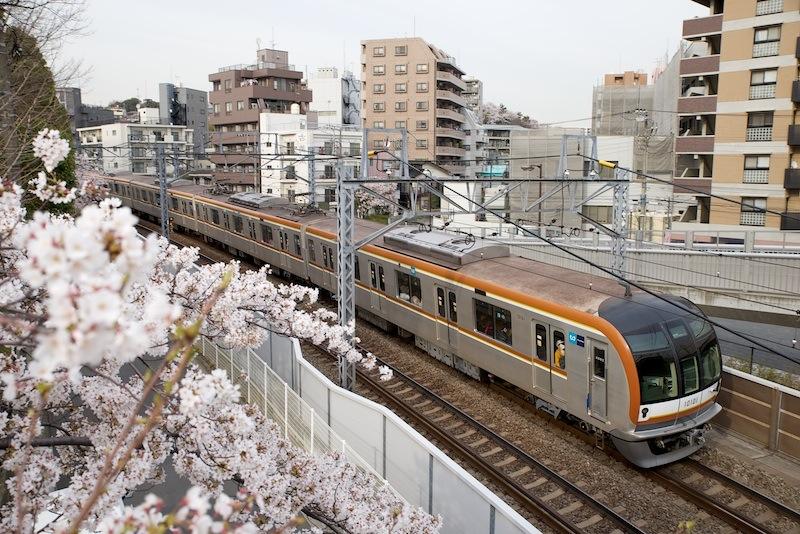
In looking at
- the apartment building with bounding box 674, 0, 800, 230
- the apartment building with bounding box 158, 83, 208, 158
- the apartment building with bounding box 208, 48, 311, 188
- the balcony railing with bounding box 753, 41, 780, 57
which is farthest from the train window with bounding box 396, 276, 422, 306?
the apartment building with bounding box 158, 83, 208, 158

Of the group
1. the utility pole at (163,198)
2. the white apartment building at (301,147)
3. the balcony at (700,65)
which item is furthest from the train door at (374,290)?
the white apartment building at (301,147)

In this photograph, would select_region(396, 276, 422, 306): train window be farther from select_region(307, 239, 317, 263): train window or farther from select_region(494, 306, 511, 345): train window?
select_region(307, 239, 317, 263): train window

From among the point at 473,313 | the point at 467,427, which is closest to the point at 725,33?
the point at 473,313

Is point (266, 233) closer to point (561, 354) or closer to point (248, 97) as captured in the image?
point (561, 354)

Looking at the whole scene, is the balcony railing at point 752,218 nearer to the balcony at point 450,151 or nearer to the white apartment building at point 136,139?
the balcony at point 450,151

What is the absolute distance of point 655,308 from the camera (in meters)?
9.09

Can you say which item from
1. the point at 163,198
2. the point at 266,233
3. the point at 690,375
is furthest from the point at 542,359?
Answer: the point at 163,198

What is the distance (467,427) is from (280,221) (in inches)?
→ 469

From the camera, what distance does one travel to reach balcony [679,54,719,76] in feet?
85.3

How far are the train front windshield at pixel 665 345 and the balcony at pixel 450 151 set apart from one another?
42.6 meters

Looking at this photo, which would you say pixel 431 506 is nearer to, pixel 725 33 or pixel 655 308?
pixel 655 308

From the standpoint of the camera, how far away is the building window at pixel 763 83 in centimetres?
2420

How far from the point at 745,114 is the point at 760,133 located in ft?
3.05

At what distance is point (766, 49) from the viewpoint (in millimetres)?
24141
